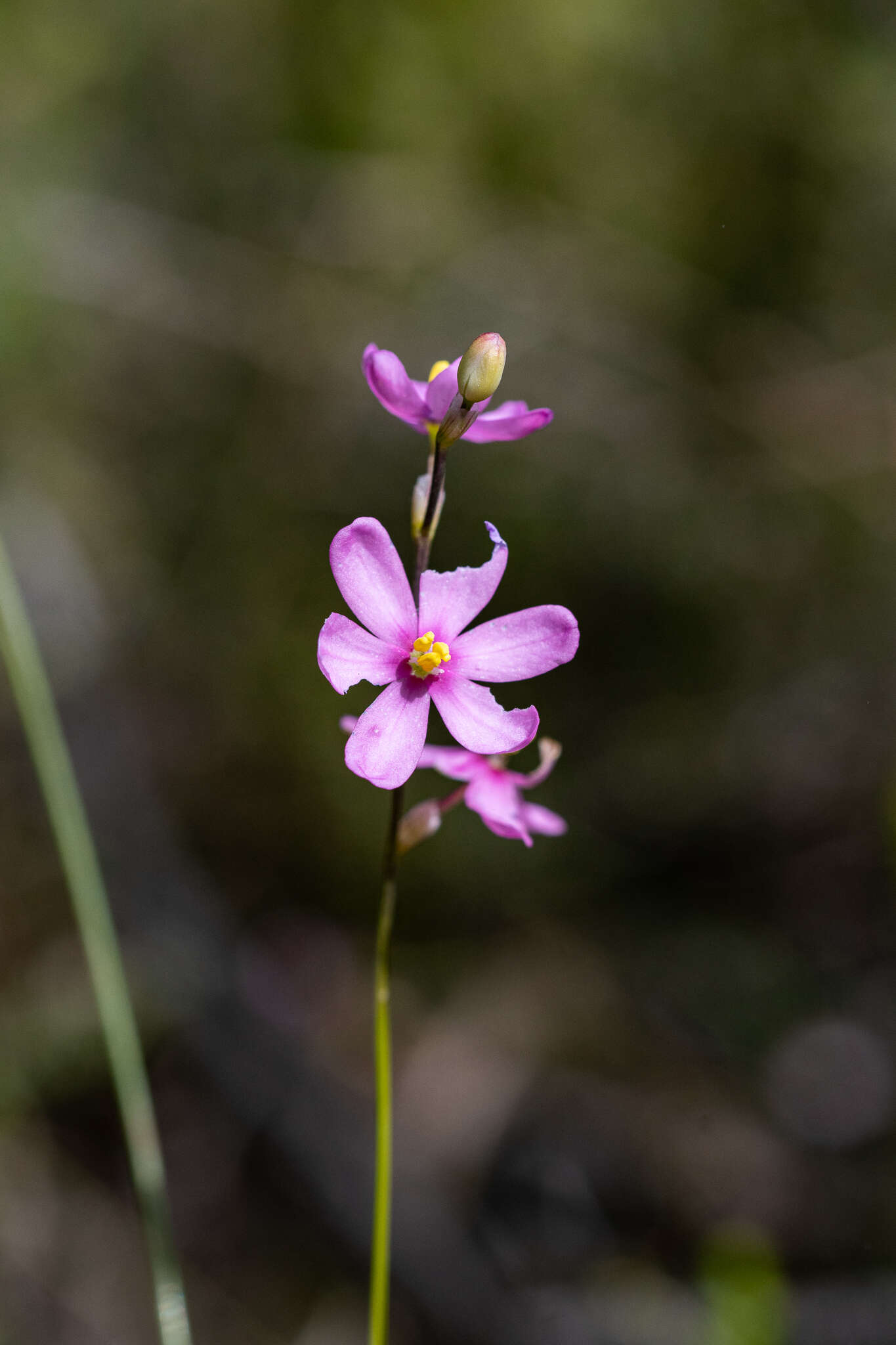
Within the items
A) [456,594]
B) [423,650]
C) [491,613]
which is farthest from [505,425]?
[491,613]

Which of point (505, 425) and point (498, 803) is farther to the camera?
point (498, 803)

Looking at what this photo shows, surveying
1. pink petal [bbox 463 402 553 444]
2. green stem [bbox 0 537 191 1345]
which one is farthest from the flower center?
green stem [bbox 0 537 191 1345]

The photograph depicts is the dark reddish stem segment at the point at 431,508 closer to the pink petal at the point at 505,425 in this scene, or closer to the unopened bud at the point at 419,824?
the pink petal at the point at 505,425

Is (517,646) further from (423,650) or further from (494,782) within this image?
(494,782)

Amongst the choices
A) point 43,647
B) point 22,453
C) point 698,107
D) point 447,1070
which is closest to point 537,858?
point 447,1070

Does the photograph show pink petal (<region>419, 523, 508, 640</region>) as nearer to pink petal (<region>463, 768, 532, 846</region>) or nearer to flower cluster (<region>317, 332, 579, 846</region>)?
flower cluster (<region>317, 332, 579, 846</region>)

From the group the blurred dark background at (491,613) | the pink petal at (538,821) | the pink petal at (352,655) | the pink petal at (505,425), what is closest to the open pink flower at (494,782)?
the pink petal at (538,821)
